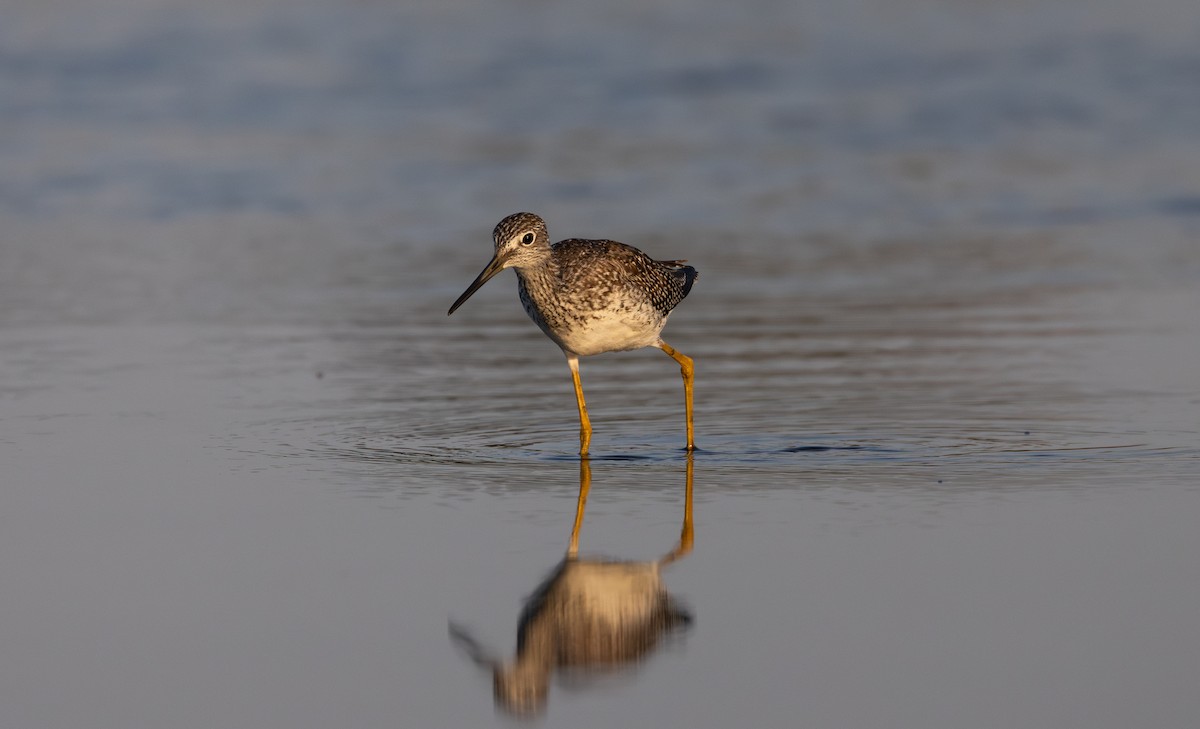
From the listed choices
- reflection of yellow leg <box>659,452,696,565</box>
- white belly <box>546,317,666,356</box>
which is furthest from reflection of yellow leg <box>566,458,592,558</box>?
white belly <box>546,317,666,356</box>

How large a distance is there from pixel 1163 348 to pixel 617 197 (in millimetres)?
6600

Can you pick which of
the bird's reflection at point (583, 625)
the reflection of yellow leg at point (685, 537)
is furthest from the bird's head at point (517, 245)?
the bird's reflection at point (583, 625)

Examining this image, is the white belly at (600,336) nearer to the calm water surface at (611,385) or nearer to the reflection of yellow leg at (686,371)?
the reflection of yellow leg at (686,371)

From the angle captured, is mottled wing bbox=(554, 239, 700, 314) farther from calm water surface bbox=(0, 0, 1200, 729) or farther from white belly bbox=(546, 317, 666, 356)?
calm water surface bbox=(0, 0, 1200, 729)

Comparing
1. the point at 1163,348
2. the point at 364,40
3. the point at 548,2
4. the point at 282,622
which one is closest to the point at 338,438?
the point at 282,622

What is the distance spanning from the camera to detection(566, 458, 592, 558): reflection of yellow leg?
6.10m

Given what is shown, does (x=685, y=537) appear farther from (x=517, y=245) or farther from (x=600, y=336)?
(x=517, y=245)

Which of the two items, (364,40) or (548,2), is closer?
(364,40)

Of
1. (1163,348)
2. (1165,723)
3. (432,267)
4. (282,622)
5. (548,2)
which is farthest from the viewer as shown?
(548,2)

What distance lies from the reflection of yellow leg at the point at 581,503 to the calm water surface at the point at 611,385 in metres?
0.05

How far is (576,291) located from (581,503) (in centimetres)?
179

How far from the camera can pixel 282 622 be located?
5.36m

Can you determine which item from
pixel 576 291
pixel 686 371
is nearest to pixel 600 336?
pixel 576 291

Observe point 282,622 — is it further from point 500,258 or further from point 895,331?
point 895,331
